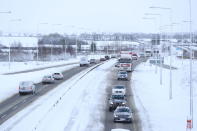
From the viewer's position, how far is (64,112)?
4019cm

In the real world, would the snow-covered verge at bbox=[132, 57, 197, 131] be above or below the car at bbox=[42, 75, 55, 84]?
below

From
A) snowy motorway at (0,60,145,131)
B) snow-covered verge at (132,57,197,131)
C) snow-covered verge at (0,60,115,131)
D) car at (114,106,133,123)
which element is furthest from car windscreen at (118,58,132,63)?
car at (114,106,133,123)

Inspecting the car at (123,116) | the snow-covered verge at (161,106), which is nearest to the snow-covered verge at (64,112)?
the car at (123,116)

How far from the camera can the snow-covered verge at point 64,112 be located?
1298 inches

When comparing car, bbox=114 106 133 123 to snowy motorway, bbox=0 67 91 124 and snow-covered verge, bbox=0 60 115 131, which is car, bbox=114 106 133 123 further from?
snowy motorway, bbox=0 67 91 124

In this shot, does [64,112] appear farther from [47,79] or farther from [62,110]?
[47,79]

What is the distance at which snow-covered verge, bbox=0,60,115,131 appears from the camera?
108 feet

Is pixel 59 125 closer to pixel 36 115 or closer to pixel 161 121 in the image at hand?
pixel 36 115

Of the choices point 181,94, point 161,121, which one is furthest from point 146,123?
point 181,94

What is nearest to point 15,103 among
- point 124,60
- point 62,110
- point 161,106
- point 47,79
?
point 62,110

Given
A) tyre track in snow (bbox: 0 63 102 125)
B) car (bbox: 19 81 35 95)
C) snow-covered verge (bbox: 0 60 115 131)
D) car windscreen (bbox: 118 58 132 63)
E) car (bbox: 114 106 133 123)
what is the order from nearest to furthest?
1. snow-covered verge (bbox: 0 60 115 131)
2. car (bbox: 114 106 133 123)
3. tyre track in snow (bbox: 0 63 102 125)
4. car (bbox: 19 81 35 95)
5. car windscreen (bbox: 118 58 132 63)

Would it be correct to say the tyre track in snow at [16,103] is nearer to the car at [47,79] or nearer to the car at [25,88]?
the car at [25,88]

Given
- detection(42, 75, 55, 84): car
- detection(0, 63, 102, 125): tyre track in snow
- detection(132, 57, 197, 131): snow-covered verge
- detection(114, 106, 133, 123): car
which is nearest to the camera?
detection(132, 57, 197, 131): snow-covered verge

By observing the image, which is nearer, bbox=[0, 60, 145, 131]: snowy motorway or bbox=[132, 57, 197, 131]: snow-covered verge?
bbox=[0, 60, 145, 131]: snowy motorway
